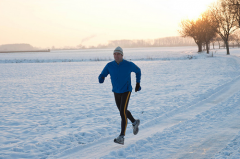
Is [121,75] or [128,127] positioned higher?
[121,75]

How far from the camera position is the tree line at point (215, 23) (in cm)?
4136

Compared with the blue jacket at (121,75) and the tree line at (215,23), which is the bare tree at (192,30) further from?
the blue jacket at (121,75)

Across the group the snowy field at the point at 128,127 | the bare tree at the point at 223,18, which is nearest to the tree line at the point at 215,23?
the bare tree at the point at 223,18

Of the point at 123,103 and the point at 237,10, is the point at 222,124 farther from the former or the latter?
the point at 237,10

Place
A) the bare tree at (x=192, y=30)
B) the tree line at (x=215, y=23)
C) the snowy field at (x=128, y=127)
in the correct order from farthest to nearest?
the bare tree at (x=192, y=30), the tree line at (x=215, y=23), the snowy field at (x=128, y=127)

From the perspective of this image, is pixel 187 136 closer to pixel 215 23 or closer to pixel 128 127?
pixel 128 127

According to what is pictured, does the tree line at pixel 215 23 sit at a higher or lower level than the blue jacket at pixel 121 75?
higher

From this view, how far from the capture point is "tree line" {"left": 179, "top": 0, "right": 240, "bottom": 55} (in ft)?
136

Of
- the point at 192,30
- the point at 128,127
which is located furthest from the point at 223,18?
the point at 128,127

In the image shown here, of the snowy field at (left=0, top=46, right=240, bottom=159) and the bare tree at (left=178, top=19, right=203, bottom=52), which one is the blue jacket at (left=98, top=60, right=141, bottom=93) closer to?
the snowy field at (left=0, top=46, right=240, bottom=159)

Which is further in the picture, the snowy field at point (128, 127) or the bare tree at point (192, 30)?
the bare tree at point (192, 30)

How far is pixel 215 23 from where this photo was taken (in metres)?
47.7

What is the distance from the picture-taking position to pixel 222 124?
18.9 feet

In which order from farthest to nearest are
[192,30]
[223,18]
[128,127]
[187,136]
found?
[192,30], [223,18], [128,127], [187,136]
